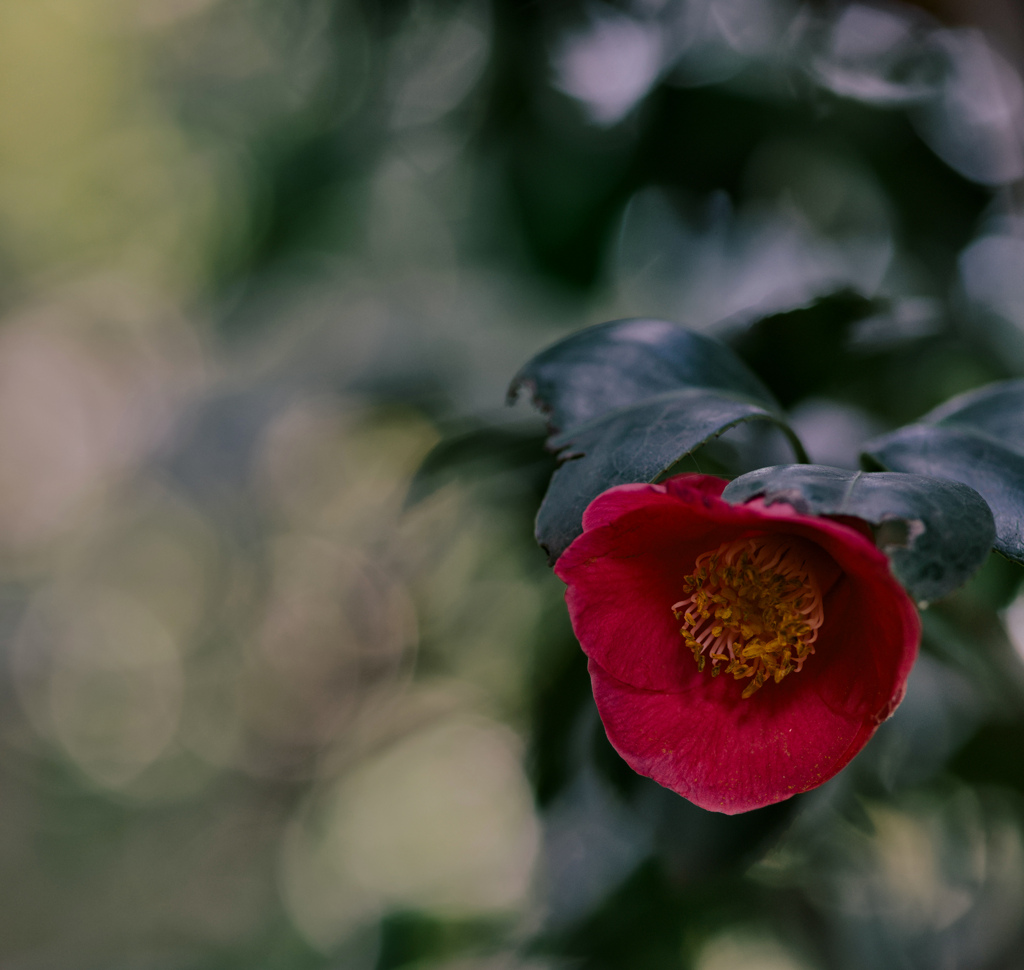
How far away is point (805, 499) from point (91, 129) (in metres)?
3.34

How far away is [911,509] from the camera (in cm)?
29

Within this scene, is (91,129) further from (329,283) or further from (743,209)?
(743,209)

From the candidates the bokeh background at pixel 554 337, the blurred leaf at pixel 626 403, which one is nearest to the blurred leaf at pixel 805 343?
the bokeh background at pixel 554 337

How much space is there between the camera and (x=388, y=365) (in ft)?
3.09

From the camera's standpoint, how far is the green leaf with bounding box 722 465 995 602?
0.91 feet

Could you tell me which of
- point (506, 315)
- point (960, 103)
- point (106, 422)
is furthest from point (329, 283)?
point (106, 422)

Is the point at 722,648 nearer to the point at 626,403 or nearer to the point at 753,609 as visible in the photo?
the point at 753,609

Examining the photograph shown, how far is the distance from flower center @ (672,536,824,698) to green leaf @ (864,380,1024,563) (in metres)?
0.08

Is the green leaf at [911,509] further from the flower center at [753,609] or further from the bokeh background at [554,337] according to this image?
the bokeh background at [554,337]

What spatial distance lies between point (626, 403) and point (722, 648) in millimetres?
144

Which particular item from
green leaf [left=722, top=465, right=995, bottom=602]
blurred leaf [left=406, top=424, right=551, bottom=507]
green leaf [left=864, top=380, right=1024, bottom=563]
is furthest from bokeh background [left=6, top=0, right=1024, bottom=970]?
green leaf [left=722, top=465, right=995, bottom=602]

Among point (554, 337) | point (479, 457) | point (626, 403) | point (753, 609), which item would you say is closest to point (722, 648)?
point (753, 609)

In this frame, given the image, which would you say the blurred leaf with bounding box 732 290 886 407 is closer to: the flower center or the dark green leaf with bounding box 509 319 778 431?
the dark green leaf with bounding box 509 319 778 431

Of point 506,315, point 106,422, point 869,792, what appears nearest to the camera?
point 869,792
